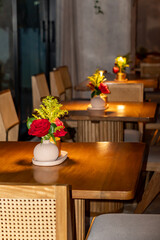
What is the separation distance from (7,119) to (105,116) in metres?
0.80

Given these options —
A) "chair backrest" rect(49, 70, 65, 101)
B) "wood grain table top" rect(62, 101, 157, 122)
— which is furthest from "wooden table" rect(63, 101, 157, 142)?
"chair backrest" rect(49, 70, 65, 101)

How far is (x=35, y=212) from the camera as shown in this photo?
1438mm

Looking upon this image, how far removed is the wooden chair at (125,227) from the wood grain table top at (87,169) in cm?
25

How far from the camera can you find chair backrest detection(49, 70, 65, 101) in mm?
5871

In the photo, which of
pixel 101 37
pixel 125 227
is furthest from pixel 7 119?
pixel 101 37

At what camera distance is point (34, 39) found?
711 cm

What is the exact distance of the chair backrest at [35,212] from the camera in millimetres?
1386

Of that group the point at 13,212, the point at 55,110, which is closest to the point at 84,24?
the point at 55,110

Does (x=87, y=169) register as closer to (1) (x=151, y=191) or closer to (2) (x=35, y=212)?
(2) (x=35, y=212)

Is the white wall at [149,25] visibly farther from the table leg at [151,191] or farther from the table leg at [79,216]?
the table leg at [79,216]

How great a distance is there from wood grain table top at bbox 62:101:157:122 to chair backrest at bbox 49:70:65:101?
1822mm

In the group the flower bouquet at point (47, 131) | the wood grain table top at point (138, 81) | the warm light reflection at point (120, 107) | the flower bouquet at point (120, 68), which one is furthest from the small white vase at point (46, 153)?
the flower bouquet at point (120, 68)

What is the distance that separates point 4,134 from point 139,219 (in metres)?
1.64

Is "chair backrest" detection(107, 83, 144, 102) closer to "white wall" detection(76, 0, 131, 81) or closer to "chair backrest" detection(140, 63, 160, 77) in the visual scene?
"chair backrest" detection(140, 63, 160, 77)
